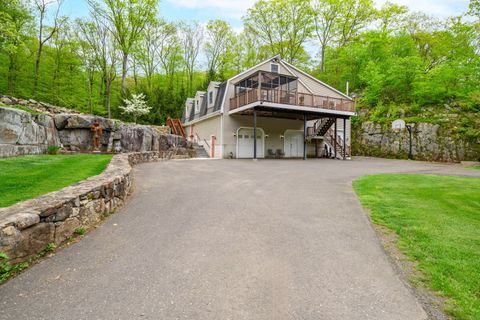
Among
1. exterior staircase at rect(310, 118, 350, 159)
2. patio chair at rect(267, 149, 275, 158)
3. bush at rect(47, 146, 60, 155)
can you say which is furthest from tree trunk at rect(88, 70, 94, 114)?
exterior staircase at rect(310, 118, 350, 159)

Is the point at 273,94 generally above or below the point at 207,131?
above

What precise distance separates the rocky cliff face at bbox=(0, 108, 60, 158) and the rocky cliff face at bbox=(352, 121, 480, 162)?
78.9ft

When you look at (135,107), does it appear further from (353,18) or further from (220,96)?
(353,18)

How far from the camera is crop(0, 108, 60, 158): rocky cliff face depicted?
31.2 feet

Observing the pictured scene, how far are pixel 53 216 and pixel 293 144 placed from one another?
20.7m

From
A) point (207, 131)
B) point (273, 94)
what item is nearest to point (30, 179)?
point (273, 94)

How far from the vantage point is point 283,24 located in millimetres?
29531

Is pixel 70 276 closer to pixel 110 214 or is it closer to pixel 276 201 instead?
pixel 110 214

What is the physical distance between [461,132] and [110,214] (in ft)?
73.3

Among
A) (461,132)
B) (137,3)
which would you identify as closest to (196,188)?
(461,132)

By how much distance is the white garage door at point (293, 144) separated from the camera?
73.0 feet

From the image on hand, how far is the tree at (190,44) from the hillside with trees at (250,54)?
134mm

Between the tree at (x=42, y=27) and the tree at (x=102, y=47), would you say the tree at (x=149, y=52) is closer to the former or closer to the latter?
the tree at (x=102, y=47)

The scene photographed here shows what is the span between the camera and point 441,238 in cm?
385
